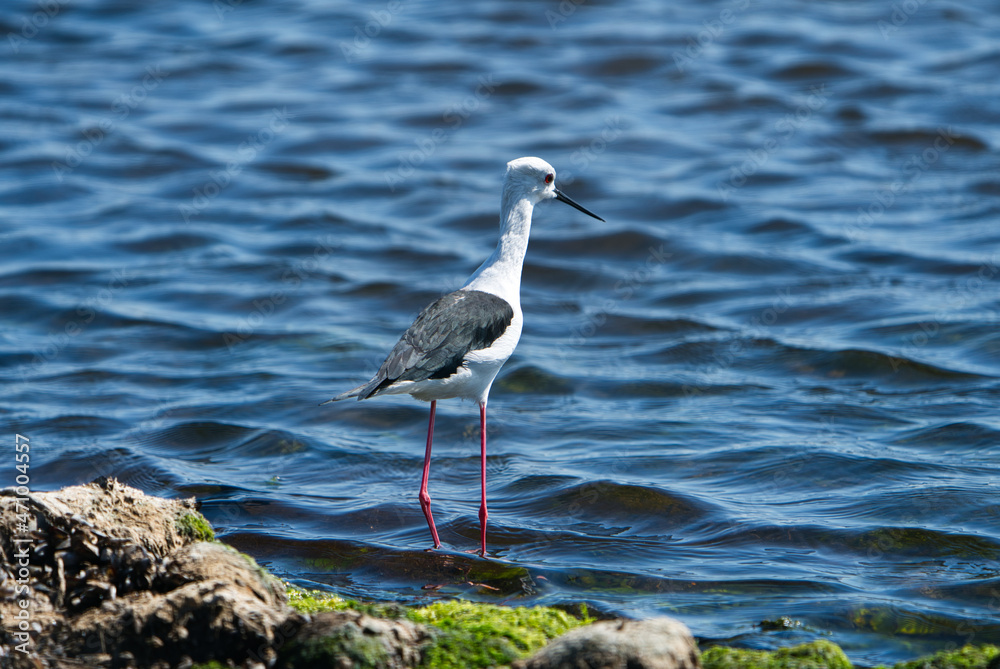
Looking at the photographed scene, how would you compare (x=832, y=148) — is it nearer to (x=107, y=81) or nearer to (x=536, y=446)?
(x=536, y=446)

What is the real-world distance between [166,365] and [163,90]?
9.09 m

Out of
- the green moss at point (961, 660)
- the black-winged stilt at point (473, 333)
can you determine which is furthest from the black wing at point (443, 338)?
the green moss at point (961, 660)

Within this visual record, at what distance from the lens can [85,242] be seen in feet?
41.1

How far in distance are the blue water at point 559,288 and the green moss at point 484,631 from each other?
0.89m

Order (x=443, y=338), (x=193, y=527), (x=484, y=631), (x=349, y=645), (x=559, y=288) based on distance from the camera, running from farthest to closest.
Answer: (x=559, y=288)
(x=443, y=338)
(x=193, y=527)
(x=484, y=631)
(x=349, y=645)

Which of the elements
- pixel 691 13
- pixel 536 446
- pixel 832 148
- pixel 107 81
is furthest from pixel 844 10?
pixel 536 446

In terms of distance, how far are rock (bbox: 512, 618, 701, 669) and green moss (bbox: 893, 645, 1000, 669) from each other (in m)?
1.07

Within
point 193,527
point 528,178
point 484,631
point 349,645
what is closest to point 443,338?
point 528,178

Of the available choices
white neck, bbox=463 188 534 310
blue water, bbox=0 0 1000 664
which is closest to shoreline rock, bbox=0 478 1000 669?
blue water, bbox=0 0 1000 664

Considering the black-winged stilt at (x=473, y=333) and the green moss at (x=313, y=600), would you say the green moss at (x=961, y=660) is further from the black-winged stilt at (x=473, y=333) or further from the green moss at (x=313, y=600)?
the black-winged stilt at (x=473, y=333)

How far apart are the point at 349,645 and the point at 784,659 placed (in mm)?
1676

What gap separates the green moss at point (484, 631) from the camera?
161 inches

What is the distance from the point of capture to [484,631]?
14.2ft

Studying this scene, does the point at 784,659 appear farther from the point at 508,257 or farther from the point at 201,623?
the point at 508,257
